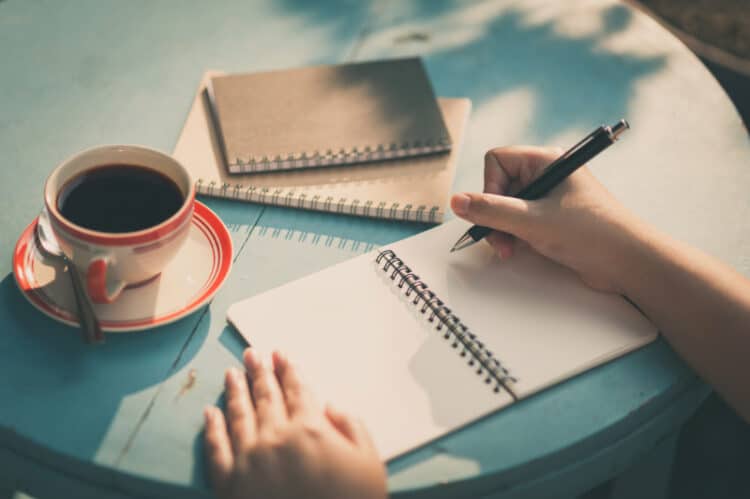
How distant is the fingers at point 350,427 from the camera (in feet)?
2.34

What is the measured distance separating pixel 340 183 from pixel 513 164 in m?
0.25

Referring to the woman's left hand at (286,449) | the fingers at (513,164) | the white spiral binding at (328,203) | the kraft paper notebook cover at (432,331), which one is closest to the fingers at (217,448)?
the woman's left hand at (286,449)

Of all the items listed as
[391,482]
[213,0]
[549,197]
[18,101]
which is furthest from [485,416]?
[213,0]

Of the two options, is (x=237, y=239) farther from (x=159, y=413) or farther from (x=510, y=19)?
(x=510, y=19)

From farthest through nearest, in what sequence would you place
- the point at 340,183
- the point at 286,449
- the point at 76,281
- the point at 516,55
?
1. the point at 516,55
2. the point at 340,183
3. the point at 76,281
4. the point at 286,449

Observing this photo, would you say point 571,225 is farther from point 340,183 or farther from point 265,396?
point 265,396

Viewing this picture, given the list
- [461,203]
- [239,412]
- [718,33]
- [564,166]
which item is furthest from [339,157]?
[718,33]

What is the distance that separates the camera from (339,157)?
1.05 meters

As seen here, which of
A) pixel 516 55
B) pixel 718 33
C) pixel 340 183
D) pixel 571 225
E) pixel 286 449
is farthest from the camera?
pixel 718 33

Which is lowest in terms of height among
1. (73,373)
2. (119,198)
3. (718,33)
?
(718,33)

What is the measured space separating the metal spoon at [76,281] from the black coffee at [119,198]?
0.24ft

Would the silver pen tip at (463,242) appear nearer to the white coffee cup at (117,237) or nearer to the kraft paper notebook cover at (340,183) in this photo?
the kraft paper notebook cover at (340,183)

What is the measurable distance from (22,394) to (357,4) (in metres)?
0.98

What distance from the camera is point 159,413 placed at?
0.75 meters
